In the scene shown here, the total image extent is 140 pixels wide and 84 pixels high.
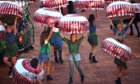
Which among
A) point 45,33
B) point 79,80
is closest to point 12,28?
point 45,33

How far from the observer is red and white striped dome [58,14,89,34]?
729cm

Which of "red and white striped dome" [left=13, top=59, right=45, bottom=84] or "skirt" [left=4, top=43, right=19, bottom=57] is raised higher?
"red and white striped dome" [left=13, top=59, right=45, bottom=84]

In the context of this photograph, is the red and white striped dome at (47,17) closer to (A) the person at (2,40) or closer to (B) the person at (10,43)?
(A) the person at (2,40)

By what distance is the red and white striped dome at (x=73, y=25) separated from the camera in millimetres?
7293

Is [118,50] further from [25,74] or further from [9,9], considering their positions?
[9,9]

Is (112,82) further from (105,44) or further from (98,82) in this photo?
(105,44)

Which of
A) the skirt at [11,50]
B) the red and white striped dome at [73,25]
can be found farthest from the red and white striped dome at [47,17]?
the skirt at [11,50]

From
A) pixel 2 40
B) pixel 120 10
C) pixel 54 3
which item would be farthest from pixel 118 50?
pixel 2 40

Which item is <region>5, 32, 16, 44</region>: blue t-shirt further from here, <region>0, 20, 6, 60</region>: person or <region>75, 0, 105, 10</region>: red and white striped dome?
<region>75, 0, 105, 10</region>: red and white striped dome

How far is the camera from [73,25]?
7277mm

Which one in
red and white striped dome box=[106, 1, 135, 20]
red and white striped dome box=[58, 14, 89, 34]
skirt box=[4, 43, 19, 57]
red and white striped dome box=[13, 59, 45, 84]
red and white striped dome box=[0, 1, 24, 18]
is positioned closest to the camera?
red and white striped dome box=[13, 59, 45, 84]

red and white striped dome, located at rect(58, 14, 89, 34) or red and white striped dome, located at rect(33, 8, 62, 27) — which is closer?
red and white striped dome, located at rect(58, 14, 89, 34)

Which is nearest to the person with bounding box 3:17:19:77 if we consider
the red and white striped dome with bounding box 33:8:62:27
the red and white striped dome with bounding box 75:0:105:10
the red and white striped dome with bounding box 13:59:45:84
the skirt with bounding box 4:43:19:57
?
the skirt with bounding box 4:43:19:57

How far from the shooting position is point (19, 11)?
7676 mm
